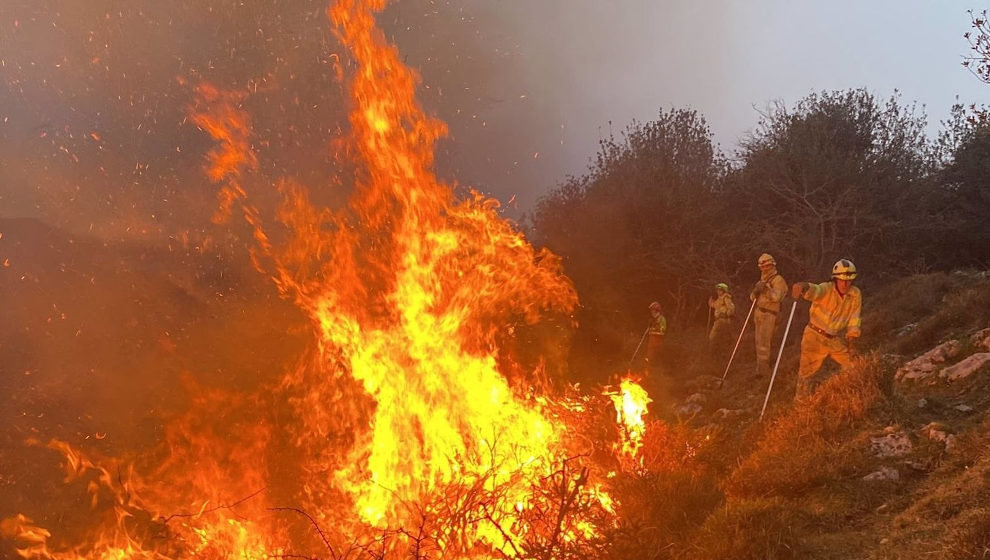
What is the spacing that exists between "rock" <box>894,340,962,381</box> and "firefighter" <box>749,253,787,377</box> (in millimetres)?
2429

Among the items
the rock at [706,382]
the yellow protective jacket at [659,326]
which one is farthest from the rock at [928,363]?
the yellow protective jacket at [659,326]

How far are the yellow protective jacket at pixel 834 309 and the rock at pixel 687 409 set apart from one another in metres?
2.59

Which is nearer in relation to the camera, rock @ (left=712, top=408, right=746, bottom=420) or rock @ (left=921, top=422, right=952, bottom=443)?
rock @ (left=921, top=422, right=952, bottom=443)

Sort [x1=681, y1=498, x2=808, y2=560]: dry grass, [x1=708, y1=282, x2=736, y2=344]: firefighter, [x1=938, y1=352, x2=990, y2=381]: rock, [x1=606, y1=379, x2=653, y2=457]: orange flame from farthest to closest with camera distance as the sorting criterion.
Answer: [x1=708, y1=282, x2=736, y2=344]: firefighter
[x1=938, y1=352, x2=990, y2=381]: rock
[x1=606, y1=379, x2=653, y2=457]: orange flame
[x1=681, y1=498, x2=808, y2=560]: dry grass

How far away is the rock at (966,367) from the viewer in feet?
22.4

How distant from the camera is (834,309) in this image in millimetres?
7586

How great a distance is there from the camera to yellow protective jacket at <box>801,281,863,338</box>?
7449 mm

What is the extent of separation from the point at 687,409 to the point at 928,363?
344 cm

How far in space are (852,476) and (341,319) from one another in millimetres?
5658

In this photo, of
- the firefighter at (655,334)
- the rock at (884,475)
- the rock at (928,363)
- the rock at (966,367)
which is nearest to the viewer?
the rock at (884,475)

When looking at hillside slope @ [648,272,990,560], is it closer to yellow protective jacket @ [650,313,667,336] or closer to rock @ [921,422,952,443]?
rock @ [921,422,952,443]

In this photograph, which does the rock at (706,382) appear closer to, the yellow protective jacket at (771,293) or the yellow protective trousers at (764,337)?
the yellow protective trousers at (764,337)

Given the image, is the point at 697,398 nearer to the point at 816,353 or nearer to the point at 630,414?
the point at 816,353

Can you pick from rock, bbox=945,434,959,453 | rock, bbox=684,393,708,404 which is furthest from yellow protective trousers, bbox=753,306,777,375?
rock, bbox=945,434,959,453
